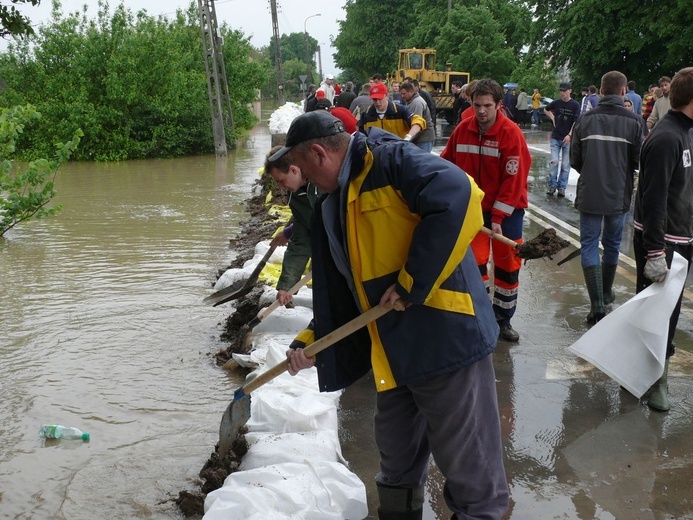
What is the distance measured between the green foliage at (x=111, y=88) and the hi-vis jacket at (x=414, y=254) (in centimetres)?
1826

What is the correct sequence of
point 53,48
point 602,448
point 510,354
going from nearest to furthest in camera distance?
point 602,448
point 510,354
point 53,48

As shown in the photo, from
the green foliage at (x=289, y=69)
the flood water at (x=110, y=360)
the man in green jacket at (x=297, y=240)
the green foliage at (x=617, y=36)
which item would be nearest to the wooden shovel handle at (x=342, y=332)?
the flood water at (x=110, y=360)

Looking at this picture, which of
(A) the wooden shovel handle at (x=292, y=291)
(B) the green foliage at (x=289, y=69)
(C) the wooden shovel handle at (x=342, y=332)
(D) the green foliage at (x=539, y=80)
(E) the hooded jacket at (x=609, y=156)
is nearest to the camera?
(C) the wooden shovel handle at (x=342, y=332)

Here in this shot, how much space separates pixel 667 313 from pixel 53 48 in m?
19.7

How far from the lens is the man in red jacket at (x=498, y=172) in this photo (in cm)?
479

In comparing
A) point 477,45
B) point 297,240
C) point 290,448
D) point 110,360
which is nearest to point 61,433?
point 110,360

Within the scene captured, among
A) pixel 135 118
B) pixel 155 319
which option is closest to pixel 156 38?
pixel 135 118

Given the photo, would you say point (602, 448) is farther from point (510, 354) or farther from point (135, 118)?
point (135, 118)

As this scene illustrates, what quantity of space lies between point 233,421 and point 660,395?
7.39ft

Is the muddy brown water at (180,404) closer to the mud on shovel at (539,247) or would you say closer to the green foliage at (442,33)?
the mud on shovel at (539,247)

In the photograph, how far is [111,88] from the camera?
63.4 feet

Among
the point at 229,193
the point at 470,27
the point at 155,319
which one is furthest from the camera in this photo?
the point at 470,27

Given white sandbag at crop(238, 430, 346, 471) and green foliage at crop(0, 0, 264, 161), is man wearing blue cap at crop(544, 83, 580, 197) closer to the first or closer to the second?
white sandbag at crop(238, 430, 346, 471)

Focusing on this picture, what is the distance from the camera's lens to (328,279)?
2.70 m
